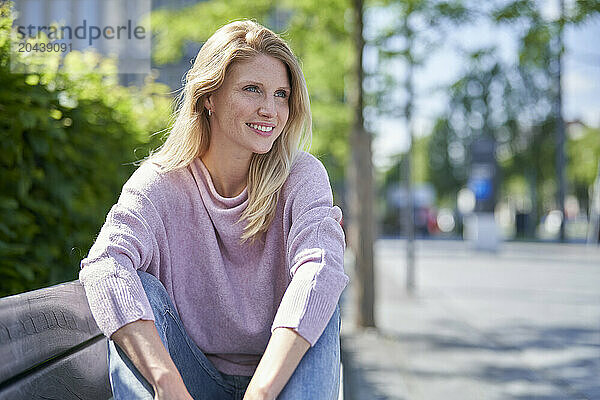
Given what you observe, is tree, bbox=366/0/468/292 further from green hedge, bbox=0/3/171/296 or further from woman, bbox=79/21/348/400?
woman, bbox=79/21/348/400

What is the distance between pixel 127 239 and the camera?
6.88ft

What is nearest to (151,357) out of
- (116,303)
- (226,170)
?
(116,303)

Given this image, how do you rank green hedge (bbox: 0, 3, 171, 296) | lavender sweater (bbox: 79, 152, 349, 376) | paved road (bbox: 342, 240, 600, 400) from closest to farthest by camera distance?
lavender sweater (bbox: 79, 152, 349, 376)
green hedge (bbox: 0, 3, 171, 296)
paved road (bbox: 342, 240, 600, 400)

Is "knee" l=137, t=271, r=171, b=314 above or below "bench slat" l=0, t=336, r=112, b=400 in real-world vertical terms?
above

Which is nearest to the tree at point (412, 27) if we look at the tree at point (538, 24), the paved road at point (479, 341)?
the tree at point (538, 24)

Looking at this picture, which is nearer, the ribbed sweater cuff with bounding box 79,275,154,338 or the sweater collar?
the ribbed sweater cuff with bounding box 79,275,154,338

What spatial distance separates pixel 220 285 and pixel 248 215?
0.22m

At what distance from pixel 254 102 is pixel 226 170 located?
0.24 m

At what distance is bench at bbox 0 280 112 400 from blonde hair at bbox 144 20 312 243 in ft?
1.72

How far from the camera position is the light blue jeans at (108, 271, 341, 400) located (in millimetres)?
1892

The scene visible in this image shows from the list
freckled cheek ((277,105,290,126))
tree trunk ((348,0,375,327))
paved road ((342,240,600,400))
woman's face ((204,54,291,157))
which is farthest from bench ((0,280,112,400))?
tree trunk ((348,0,375,327))

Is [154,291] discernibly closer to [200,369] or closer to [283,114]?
[200,369]

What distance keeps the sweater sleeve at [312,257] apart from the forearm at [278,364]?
1.0 inches

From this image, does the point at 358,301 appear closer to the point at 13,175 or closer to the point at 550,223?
the point at 13,175
